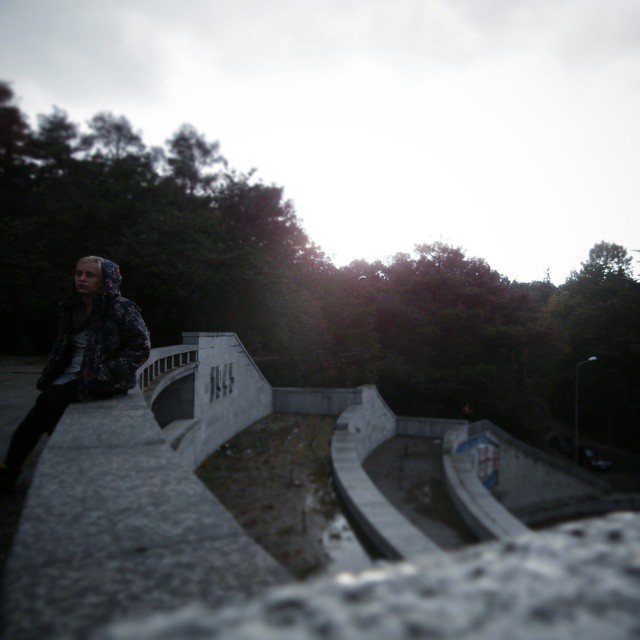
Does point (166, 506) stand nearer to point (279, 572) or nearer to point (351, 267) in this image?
point (279, 572)

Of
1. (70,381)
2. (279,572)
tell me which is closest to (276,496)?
(70,381)

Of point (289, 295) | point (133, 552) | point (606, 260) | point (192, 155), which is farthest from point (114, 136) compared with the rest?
point (606, 260)

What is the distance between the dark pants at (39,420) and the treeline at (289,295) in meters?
10.5

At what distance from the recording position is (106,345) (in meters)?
4.41

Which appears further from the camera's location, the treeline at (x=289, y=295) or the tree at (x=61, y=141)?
the tree at (x=61, y=141)

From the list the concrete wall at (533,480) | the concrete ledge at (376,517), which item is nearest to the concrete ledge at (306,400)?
the concrete wall at (533,480)

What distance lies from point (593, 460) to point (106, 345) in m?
35.5

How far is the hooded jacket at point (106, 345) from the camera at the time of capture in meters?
4.31

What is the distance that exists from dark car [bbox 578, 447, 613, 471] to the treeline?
3.77 meters

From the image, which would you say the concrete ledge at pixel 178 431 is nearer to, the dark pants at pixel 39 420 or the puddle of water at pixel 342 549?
the puddle of water at pixel 342 549

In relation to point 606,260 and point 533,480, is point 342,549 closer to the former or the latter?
point 533,480

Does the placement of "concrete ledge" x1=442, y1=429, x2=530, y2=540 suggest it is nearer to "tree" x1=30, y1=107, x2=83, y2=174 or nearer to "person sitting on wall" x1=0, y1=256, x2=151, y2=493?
"person sitting on wall" x1=0, y1=256, x2=151, y2=493

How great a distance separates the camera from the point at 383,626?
53 cm

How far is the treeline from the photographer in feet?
66.6
